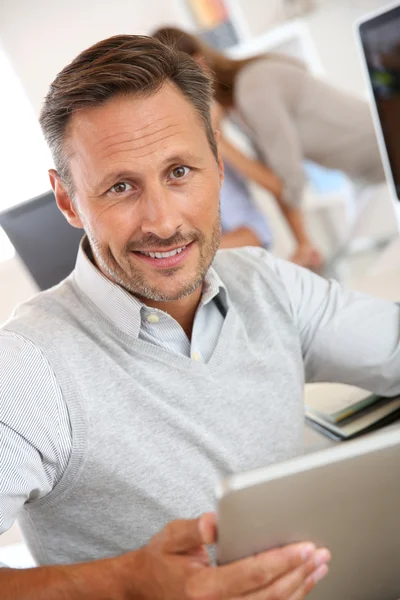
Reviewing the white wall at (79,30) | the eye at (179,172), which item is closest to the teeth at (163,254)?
the eye at (179,172)

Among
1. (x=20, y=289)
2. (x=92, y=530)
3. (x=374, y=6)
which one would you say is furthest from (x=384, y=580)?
(x=374, y=6)

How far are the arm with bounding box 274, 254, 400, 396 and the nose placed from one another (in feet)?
0.93

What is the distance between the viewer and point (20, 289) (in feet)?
12.2

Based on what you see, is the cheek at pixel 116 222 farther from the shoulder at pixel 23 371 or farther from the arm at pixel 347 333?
the arm at pixel 347 333

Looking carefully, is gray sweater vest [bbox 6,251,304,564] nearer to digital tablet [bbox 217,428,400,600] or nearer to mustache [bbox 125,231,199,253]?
mustache [bbox 125,231,199,253]

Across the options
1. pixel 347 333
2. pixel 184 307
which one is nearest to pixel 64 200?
pixel 184 307

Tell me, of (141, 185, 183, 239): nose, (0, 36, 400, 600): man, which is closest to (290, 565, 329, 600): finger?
(0, 36, 400, 600): man

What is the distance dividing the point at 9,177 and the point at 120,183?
3.03m

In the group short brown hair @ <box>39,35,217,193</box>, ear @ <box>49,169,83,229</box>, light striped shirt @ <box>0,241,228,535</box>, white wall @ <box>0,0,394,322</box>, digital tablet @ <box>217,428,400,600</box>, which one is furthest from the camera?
white wall @ <box>0,0,394,322</box>

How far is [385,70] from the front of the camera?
1.37 m

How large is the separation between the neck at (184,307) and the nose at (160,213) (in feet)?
0.44

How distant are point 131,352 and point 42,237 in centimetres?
61

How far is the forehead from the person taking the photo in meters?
0.86

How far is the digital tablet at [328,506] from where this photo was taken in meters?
0.52
